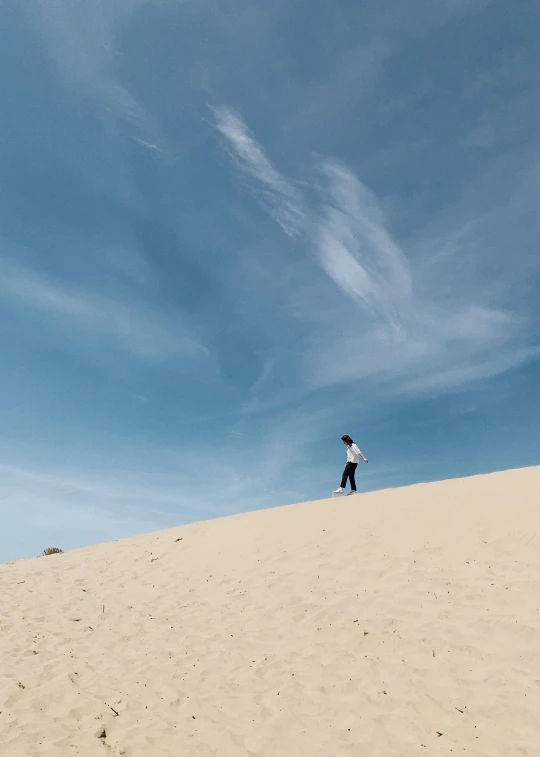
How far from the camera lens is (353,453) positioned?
17.5 meters

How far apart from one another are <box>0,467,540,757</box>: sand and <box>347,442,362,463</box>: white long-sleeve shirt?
1.67 meters

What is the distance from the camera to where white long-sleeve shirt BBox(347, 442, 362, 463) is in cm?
1747

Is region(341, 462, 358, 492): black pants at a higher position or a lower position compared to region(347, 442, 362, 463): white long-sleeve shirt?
lower

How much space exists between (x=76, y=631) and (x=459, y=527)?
10.0 m

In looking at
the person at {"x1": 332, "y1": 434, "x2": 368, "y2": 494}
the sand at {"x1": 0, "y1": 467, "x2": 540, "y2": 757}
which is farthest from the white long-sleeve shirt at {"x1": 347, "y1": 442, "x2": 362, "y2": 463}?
the sand at {"x1": 0, "y1": 467, "x2": 540, "y2": 757}

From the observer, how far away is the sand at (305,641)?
25.2ft

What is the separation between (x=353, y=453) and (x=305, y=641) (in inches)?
319

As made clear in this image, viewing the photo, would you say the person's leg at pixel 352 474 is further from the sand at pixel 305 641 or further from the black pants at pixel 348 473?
the sand at pixel 305 641

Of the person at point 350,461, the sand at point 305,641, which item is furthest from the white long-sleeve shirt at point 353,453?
the sand at point 305,641

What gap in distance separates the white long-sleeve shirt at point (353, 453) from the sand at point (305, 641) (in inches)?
65.9

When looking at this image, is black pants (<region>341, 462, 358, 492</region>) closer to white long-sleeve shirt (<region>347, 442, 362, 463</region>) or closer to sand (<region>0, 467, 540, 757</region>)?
white long-sleeve shirt (<region>347, 442, 362, 463</region>)

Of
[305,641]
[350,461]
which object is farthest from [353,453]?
[305,641]

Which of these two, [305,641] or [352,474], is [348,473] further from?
[305,641]

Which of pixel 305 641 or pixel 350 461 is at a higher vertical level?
pixel 350 461
